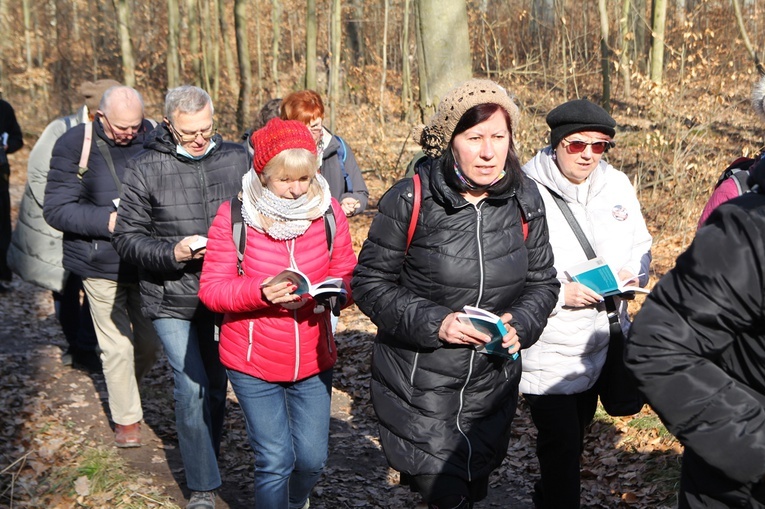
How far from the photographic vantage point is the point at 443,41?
8.62 metres

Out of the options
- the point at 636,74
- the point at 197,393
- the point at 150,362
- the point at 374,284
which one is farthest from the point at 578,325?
the point at 636,74

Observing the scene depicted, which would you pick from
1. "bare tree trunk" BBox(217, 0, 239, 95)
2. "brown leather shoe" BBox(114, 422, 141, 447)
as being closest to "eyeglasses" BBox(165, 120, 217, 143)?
"brown leather shoe" BBox(114, 422, 141, 447)

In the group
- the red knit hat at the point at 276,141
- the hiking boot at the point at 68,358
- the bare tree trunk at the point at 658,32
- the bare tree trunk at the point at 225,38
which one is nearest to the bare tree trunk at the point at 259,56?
the bare tree trunk at the point at 225,38

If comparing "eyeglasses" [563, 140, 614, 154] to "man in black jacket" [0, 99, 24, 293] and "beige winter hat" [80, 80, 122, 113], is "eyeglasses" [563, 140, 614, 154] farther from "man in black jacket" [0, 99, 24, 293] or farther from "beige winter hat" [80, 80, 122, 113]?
"man in black jacket" [0, 99, 24, 293]

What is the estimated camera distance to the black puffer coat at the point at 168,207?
190 inches

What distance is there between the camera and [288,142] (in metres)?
3.95

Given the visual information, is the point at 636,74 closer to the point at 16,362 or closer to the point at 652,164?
the point at 652,164

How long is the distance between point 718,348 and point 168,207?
3462 millimetres

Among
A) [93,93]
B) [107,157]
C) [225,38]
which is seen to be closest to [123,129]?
[107,157]

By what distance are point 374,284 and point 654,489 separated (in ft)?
Answer: 8.81

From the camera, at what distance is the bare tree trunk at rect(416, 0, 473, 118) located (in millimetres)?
8609

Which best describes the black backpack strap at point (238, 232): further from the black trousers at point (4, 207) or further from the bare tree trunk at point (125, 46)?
the bare tree trunk at point (125, 46)

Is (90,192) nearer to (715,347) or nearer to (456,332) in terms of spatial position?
(456,332)

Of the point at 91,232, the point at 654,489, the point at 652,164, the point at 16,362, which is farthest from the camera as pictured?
the point at 652,164
